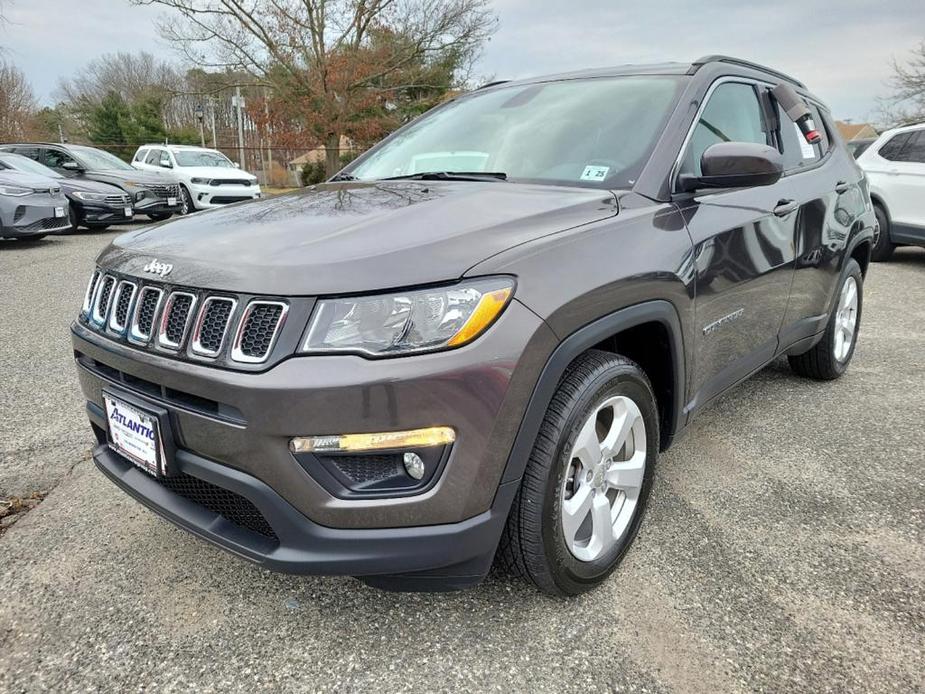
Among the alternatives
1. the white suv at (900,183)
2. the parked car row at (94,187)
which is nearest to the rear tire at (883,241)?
the white suv at (900,183)

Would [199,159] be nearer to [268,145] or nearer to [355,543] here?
[268,145]

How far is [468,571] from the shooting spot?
1683 millimetres

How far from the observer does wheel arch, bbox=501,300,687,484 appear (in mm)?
1655

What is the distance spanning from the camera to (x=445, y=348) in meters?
1.51

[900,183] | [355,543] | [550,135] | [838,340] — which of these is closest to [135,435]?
[355,543]

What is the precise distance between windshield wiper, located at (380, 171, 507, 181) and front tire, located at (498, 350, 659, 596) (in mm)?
854

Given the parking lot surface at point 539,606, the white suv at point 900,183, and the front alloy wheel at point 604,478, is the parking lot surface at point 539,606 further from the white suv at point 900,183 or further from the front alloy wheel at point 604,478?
the white suv at point 900,183

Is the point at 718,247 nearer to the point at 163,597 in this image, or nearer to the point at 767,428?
the point at 767,428

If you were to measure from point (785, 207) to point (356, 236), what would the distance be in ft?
7.02

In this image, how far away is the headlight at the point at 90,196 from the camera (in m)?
10.7

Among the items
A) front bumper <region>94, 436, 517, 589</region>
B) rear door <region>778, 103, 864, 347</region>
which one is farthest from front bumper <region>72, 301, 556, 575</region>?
rear door <region>778, 103, 864, 347</region>

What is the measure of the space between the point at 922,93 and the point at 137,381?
3145 centimetres

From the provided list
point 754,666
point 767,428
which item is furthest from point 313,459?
point 767,428

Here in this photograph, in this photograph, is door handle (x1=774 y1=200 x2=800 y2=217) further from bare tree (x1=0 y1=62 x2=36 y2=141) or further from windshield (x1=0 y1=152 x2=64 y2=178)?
bare tree (x1=0 y1=62 x2=36 y2=141)
